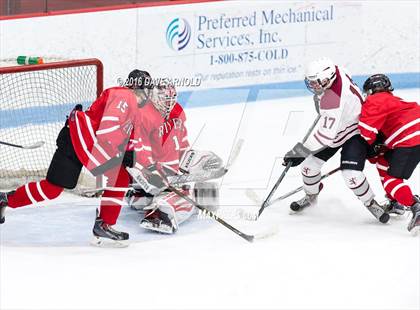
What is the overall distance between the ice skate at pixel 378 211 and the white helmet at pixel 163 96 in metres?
1.02

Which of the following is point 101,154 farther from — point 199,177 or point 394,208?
point 394,208

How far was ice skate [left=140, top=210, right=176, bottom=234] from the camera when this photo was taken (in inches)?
215

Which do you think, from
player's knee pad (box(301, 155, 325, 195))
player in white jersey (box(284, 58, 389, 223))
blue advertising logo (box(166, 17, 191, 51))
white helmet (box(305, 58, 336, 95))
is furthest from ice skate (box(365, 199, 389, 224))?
blue advertising logo (box(166, 17, 191, 51))

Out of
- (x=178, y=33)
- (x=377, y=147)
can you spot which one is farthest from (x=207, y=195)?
(x=178, y=33)

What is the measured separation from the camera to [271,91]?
770 cm

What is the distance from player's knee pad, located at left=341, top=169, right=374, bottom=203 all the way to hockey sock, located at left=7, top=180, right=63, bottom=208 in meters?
1.27

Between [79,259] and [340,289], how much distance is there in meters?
1.07

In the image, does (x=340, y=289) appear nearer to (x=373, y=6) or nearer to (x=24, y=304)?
(x=24, y=304)

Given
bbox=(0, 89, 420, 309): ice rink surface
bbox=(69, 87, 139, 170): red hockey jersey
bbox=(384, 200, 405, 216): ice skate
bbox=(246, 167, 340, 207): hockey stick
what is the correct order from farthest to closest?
bbox=(246, 167, 340, 207): hockey stick
bbox=(384, 200, 405, 216): ice skate
bbox=(69, 87, 139, 170): red hockey jersey
bbox=(0, 89, 420, 309): ice rink surface

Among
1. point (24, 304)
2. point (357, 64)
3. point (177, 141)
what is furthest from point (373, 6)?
point (24, 304)

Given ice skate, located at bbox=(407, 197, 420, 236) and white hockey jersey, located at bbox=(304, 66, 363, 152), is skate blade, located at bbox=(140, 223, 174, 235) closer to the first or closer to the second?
white hockey jersey, located at bbox=(304, 66, 363, 152)

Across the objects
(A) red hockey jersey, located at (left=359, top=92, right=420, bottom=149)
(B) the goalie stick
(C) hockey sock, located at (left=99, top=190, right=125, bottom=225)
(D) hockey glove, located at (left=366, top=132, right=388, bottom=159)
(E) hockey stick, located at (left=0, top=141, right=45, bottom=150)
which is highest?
(A) red hockey jersey, located at (left=359, top=92, right=420, bottom=149)

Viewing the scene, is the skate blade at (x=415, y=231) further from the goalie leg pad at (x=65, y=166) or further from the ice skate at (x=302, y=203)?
the goalie leg pad at (x=65, y=166)

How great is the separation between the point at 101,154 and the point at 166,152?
0.41 metres
